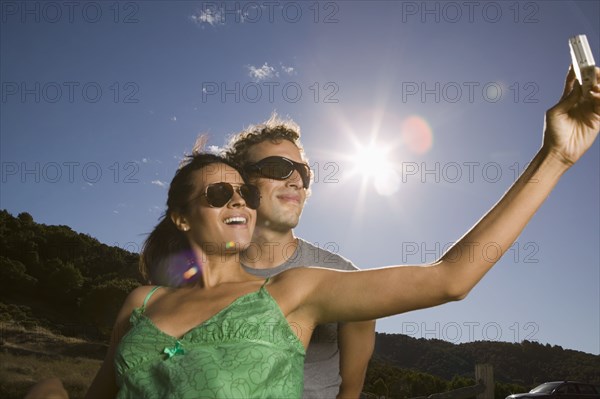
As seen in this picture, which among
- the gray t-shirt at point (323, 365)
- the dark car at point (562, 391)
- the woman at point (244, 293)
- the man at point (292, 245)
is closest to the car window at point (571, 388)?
the dark car at point (562, 391)

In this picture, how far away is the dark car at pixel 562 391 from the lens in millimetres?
17391

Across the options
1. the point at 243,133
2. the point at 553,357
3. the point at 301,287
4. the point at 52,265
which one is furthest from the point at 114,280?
the point at 553,357

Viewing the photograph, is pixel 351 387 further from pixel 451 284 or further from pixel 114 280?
pixel 114 280

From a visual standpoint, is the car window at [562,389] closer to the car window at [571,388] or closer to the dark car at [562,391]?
the dark car at [562,391]

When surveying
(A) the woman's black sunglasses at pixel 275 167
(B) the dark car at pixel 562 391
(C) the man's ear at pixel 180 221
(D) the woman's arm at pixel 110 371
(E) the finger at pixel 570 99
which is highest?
(A) the woman's black sunglasses at pixel 275 167

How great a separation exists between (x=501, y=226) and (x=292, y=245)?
6.13 ft

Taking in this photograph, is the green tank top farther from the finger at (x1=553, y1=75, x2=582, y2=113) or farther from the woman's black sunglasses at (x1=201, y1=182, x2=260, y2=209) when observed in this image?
the finger at (x1=553, y1=75, x2=582, y2=113)

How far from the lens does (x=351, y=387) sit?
302 centimetres

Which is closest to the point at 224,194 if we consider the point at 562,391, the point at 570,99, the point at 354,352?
the point at 354,352

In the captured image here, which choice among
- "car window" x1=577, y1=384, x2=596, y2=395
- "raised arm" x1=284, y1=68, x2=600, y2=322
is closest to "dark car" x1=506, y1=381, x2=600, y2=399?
"car window" x1=577, y1=384, x2=596, y2=395

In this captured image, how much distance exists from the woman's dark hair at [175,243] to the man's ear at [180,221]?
2 centimetres

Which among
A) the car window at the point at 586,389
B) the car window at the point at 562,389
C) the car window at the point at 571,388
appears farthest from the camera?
the car window at the point at 586,389

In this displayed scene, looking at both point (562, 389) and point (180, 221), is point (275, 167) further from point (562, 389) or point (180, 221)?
point (562, 389)

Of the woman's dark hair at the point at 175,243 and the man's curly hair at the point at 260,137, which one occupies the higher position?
the man's curly hair at the point at 260,137
